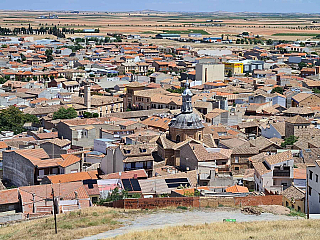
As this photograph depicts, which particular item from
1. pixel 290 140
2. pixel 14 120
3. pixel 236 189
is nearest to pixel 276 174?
pixel 236 189

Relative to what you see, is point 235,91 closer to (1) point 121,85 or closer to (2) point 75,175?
(1) point 121,85

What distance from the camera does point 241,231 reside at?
1638cm

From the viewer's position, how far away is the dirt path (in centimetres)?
1761

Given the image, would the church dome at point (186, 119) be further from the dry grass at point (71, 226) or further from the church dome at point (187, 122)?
the dry grass at point (71, 226)

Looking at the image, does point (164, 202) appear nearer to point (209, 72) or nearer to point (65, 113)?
point (65, 113)

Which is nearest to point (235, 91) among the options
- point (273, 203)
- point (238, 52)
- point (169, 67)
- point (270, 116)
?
point (270, 116)

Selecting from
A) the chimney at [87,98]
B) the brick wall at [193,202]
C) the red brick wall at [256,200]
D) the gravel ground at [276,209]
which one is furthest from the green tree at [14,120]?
the gravel ground at [276,209]

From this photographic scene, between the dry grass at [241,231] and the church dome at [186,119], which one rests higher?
the church dome at [186,119]

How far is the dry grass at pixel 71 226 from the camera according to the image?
55.8ft

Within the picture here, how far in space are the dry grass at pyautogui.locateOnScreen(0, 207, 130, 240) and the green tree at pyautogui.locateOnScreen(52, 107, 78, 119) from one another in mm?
27190

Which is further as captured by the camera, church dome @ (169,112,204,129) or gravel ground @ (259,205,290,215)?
church dome @ (169,112,204,129)

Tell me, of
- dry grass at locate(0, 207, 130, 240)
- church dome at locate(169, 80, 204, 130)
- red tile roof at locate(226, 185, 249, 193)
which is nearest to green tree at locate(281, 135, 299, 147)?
church dome at locate(169, 80, 204, 130)

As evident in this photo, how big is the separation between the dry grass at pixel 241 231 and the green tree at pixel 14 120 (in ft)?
97.9

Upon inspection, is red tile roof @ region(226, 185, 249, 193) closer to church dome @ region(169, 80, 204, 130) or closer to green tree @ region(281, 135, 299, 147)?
church dome @ region(169, 80, 204, 130)
